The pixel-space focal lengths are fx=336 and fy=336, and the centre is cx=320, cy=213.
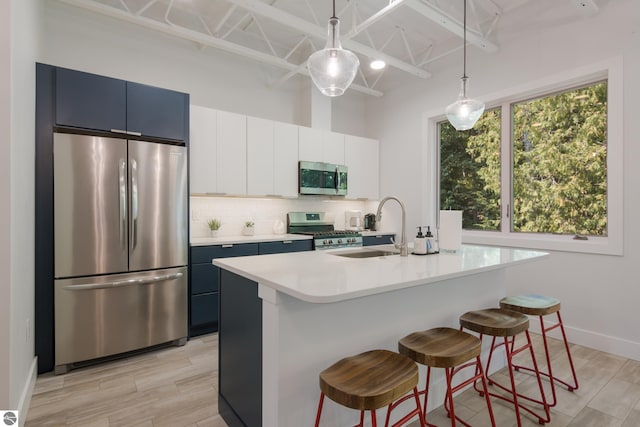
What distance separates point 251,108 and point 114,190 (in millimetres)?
2252

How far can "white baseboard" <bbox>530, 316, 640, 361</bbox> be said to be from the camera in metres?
2.86

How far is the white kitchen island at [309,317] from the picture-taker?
149cm

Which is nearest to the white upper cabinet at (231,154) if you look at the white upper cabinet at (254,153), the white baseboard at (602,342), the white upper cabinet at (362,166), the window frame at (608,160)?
the white upper cabinet at (254,153)

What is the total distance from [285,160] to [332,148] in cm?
82

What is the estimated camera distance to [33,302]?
8.09 feet

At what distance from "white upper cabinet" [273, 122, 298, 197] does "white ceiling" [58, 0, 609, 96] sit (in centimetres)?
71

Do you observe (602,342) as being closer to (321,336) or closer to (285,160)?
(321,336)

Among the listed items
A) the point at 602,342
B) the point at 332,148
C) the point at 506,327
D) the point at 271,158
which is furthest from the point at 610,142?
the point at 271,158

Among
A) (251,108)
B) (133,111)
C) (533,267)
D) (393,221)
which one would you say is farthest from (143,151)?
(533,267)

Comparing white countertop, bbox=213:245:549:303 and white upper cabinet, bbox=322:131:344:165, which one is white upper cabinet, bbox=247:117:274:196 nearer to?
white upper cabinet, bbox=322:131:344:165

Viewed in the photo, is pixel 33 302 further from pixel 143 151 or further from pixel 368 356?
pixel 368 356

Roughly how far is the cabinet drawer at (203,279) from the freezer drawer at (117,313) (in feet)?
0.37

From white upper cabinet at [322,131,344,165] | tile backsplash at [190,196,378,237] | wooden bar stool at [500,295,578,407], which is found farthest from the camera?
white upper cabinet at [322,131,344,165]

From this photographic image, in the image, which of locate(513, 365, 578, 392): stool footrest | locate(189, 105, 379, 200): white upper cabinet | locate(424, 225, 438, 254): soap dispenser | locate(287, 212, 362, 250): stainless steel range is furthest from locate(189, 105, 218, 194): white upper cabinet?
locate(513, 365, 578, 392): stool footrest
